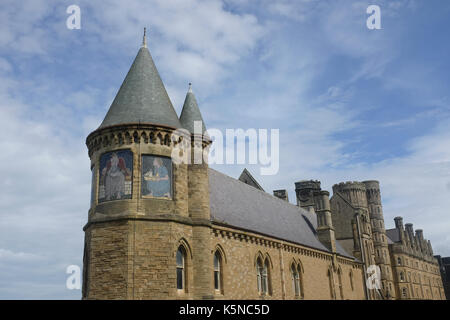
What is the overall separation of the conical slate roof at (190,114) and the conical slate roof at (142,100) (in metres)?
1.41

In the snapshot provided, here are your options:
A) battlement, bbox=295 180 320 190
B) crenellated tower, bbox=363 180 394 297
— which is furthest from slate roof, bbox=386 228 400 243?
battlement, bbox=295 180 320 190

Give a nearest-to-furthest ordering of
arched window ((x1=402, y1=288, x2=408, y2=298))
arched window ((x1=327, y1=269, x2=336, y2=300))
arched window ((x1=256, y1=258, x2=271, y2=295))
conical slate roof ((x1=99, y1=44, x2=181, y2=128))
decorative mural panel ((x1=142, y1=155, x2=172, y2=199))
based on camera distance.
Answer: decorative mural panel ((x1=142, y1=155, x2=172, y2=199))
conical slate roof ((x1=99, y1=44, x2=181, y2=128))
arched window ((x1=256, y1=258, x2=271, y2=295))
arched window ((x1=327, y1=269, x2=336, y2=300))
arched window ((x1=402, y1=288, x2=408, y2=298))

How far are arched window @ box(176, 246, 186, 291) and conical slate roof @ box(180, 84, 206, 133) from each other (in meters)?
7.06

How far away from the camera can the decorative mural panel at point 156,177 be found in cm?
2154

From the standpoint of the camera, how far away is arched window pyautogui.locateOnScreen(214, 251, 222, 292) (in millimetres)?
24922

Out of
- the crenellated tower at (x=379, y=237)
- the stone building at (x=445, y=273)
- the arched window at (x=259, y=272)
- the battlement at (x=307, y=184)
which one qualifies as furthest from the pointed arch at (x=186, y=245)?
the stone building at (x=445, y=273)

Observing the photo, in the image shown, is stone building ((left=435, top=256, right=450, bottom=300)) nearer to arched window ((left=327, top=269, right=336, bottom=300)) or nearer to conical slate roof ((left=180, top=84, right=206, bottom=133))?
arched window ((left=327, top=269, right=336, bottom=300))

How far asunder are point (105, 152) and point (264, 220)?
15.8 meters

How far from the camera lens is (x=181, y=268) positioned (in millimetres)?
21750

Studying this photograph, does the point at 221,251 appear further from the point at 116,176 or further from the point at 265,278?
the point at 116,176

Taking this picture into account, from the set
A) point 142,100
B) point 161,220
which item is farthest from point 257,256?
point 142,100

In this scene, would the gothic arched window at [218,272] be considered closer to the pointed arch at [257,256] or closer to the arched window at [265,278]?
the pointed arch at [257,256]
